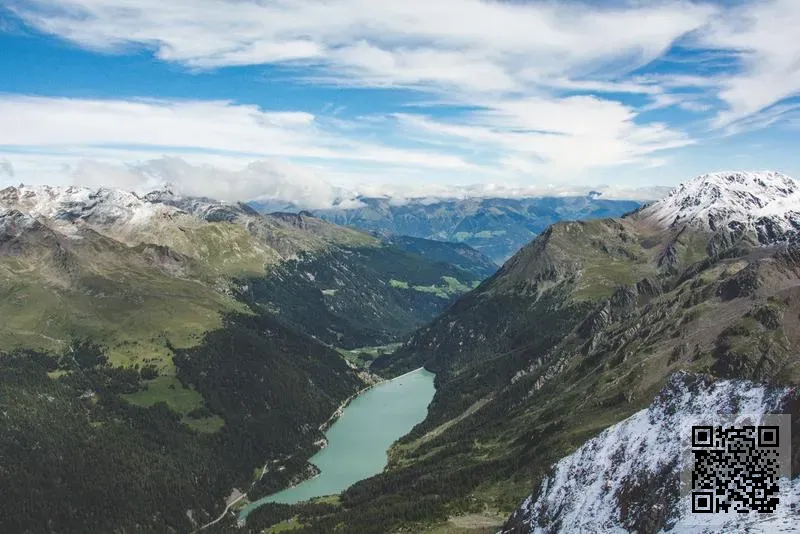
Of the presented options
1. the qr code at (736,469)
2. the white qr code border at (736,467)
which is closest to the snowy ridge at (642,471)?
the white qr code border at (736,467)

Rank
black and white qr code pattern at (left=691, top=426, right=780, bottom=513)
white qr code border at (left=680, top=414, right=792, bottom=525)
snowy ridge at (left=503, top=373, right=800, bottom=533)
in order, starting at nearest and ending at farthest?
1. white qr code border at (left=680, top=414, right=792, bottom=525)
2. black and white qr code pattern at (left=691, top=426, right=780, bottom=513)
3. snowy ridge at (left=503, top=373, right=800, bottom=533)

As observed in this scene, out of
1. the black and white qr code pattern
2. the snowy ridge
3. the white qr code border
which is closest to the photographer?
the white qr code border

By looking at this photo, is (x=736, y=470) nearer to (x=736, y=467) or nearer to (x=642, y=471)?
(x=736, y=467)

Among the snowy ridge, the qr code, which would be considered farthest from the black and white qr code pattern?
the snowy ridge

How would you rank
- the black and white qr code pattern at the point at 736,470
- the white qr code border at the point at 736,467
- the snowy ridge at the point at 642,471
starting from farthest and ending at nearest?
1. the snowy ridge at the point at 642,471
2. the black and white qr code pattern at the point at 736,470
3. the white qr code border at the point at 736,467

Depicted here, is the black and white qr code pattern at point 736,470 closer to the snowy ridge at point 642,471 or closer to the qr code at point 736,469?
the qr code at point 736,469

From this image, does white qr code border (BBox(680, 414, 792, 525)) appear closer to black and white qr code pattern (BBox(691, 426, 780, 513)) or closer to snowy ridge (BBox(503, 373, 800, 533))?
black and white qr code pattern (BBox(691, 426, 780, 513))

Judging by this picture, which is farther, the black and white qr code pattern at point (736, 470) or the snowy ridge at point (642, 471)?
the snowy ridge at point (642, 471)
